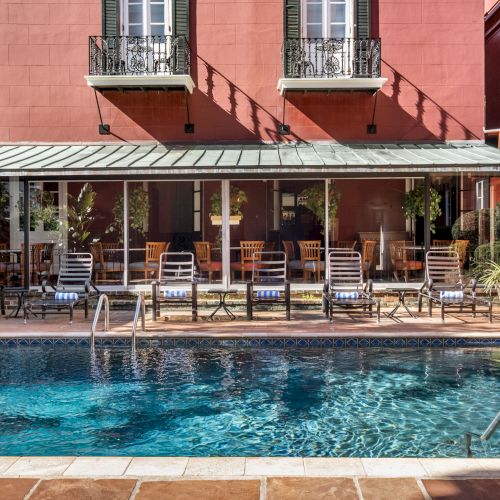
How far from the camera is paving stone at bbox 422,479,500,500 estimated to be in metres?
3.54

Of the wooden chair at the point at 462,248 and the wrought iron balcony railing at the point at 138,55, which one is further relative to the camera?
the wooden chair at the point at 462,248

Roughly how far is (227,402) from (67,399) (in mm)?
1679

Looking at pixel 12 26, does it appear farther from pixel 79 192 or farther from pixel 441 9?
pixel 441 9

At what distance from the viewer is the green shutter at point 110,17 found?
13.1 m

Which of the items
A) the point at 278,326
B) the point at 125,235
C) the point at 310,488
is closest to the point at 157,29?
the point at 125,235

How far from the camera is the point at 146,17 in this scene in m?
13.4

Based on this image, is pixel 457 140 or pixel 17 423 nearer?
pixel 17 423

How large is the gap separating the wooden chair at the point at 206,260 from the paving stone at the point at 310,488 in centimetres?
909

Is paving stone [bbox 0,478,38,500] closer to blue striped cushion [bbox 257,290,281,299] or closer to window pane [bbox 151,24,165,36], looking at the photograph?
blue striped cushion [bbox 257,290,281,299]

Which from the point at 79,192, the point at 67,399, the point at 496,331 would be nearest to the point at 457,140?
the point at 496,331

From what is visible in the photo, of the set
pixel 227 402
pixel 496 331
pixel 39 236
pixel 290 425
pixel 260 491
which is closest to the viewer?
pixel 260 491

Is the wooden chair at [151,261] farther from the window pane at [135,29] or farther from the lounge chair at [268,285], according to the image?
the window pane at [135,29]

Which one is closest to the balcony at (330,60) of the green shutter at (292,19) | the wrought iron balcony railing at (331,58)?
the wrought iron balcony railing at (331,58)

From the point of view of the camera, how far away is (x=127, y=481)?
3.81 meters
